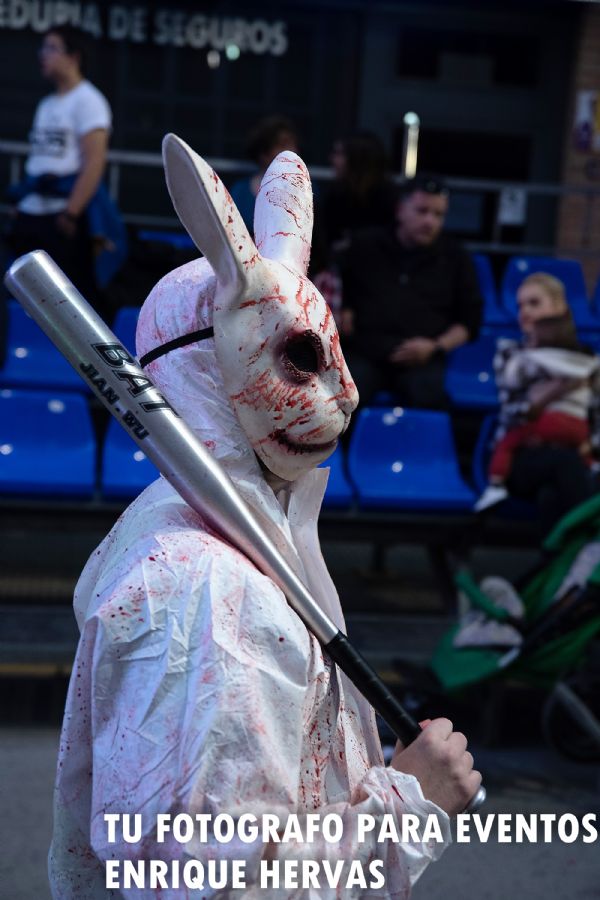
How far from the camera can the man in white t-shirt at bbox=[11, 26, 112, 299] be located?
6273 millimetres

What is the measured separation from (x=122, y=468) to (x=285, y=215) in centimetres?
397

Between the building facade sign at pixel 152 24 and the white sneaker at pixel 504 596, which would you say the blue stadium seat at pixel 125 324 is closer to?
the white sneaker at pixel 504 596

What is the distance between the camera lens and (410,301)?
21.0ft

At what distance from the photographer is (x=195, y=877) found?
1.41m

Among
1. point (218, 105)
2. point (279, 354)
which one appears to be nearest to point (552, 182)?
point (218, 105)

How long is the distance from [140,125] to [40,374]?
3175mm

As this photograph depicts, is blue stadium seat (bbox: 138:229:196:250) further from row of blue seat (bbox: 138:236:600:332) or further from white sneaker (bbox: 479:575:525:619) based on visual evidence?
white sneaker (bbox: 479:575:525:619)

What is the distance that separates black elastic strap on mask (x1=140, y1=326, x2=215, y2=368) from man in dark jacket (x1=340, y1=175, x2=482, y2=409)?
449 centimetres

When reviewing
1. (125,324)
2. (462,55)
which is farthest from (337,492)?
(462,55)

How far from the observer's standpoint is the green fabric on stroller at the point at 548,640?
4.65 m

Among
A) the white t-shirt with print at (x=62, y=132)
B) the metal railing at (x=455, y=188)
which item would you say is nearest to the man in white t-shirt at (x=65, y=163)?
the white t-shirt with print at (x=62, y=132)

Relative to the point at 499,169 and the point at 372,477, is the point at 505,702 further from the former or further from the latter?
the point at 499,169

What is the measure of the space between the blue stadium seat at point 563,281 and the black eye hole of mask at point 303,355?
6.11 meters

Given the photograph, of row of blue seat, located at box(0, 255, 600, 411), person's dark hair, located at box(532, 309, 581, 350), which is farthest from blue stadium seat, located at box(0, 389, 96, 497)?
person's dark hair, located at box(532, 309, 581, 350)
